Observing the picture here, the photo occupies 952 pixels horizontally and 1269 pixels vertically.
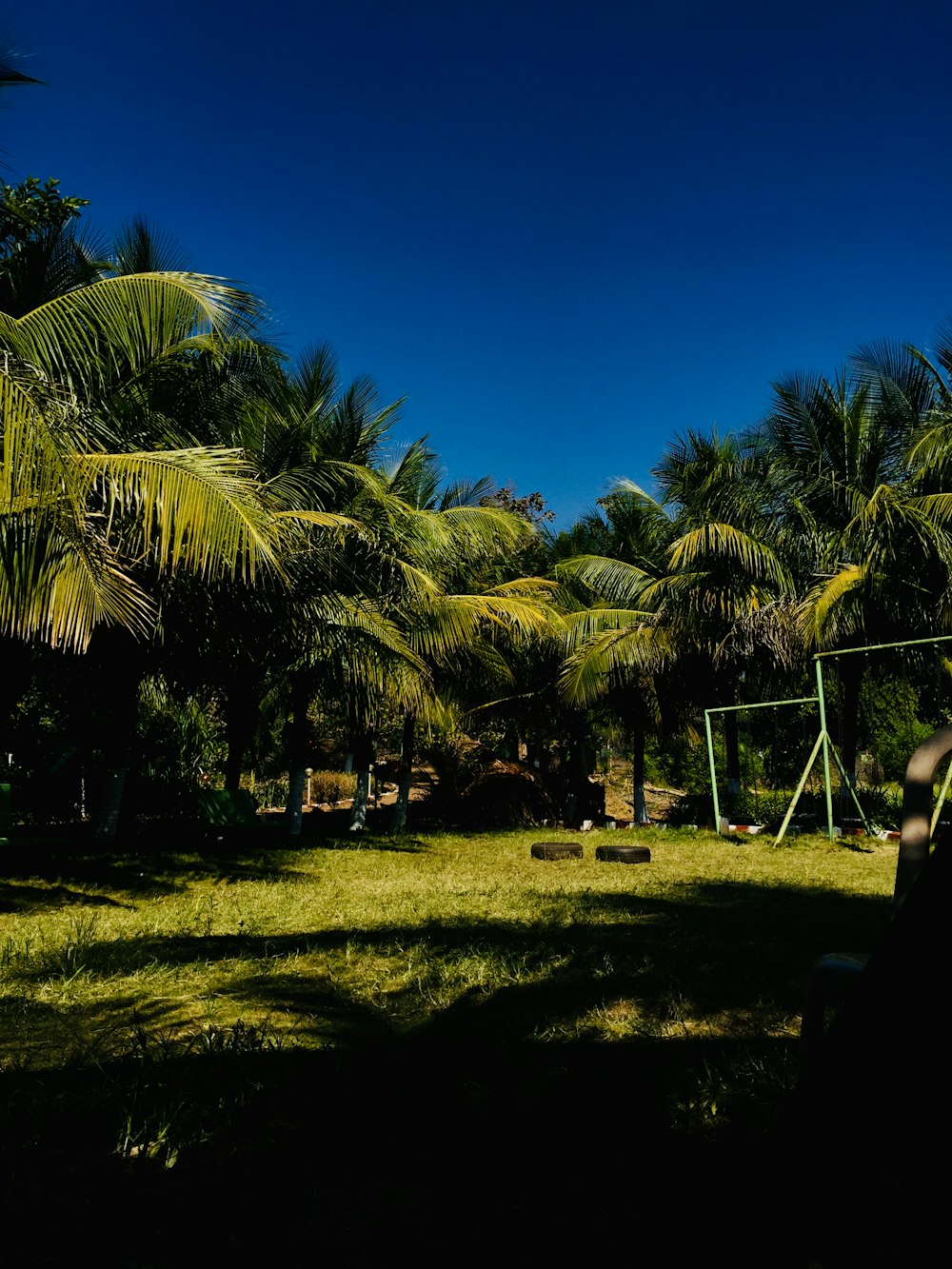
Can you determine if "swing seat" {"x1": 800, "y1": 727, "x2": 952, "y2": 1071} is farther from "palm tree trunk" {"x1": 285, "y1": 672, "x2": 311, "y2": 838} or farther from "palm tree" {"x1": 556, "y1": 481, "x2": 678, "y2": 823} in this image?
"palm tree" {"x1": 556, "y1": 481, "x2": 678, "y2": 823}

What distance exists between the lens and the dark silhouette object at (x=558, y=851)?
11672 mm

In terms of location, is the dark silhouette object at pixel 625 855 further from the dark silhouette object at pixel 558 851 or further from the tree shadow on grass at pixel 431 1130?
the tree shadow on grass at pixel 431 1130

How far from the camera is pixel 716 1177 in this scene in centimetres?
196

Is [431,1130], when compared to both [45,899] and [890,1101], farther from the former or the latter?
[45,899]

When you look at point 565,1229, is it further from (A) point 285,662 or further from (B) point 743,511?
(B) point 743,511

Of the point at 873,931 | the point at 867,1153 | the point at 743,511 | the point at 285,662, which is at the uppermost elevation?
the point at 743,511

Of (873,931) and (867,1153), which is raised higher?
(867,1153)

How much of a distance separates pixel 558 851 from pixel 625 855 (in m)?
1.03

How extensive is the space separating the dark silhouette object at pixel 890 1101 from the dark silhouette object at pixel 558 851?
1130 cm

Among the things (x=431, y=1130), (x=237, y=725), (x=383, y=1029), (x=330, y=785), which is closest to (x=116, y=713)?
(x=237, y=725)

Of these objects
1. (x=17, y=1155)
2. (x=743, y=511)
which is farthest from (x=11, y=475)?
(x=743, y=511)

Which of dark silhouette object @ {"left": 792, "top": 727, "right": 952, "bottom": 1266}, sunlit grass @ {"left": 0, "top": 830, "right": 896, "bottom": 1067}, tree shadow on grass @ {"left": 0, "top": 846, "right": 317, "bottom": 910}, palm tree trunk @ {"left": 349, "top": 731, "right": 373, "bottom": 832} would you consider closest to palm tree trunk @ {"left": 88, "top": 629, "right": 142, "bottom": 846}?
tree shadow on grass @ {"left": 0, "top": 846, "right": 317, "bottom": 910}

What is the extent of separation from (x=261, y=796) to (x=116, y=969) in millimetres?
19582

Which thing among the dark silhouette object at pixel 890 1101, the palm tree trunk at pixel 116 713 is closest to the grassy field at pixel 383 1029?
the dark silhouette object at pixel 890 1101
